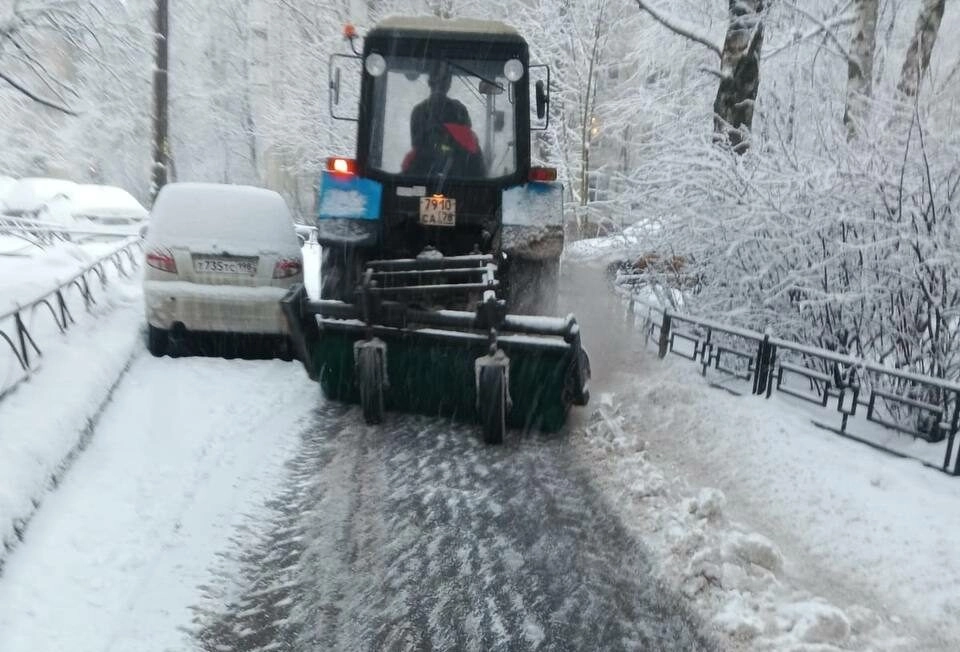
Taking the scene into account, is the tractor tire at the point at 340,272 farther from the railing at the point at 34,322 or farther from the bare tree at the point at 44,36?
the bare tree at the point at 44,36

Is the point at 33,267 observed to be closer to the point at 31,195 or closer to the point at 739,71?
the point at 31,195

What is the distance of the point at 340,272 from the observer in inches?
269

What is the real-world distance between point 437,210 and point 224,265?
2.06m

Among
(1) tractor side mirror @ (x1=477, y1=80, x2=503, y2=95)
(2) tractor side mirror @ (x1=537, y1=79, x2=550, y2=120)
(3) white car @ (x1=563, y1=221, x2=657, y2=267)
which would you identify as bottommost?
(3) white car @ (x1=563, y1=221, x2=657, y2=267)

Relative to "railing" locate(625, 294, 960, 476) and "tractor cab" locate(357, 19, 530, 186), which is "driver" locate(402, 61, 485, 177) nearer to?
"tractor cab" locate(357, 19, 530, 186)

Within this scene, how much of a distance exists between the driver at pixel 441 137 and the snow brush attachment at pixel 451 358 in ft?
5.53

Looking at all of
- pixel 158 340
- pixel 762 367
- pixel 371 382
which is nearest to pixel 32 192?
pixel 158 340

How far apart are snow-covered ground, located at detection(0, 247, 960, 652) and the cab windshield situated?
2.26 meters

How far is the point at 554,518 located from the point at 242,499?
1.85 metres

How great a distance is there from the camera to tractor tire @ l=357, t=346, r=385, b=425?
5707 millimetres

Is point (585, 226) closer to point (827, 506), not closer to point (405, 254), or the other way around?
point (405, 254)

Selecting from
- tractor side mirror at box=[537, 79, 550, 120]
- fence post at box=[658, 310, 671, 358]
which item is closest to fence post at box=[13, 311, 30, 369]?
tractor side mirror at box=[537, 79, 550, 120]

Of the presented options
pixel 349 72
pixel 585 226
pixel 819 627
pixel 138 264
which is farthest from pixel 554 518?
pixel 349 72

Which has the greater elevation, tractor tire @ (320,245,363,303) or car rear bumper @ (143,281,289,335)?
tractor tire @ (320,245,363,303)
